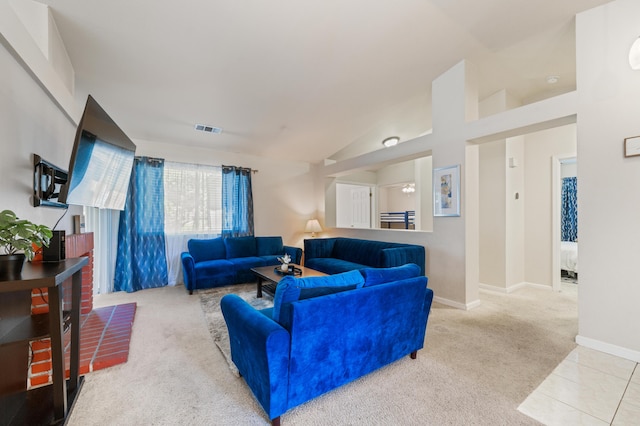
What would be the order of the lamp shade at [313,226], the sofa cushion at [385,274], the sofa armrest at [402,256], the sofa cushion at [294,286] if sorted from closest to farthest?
the sofa cushion at [294,286]
the sofa cushion at [385,274]
the sofa armrest at [402,256]
the lamp shade at [313,226]

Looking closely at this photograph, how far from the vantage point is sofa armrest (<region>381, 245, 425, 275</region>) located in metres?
3.71

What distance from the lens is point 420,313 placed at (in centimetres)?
213

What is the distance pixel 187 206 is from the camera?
192 inches

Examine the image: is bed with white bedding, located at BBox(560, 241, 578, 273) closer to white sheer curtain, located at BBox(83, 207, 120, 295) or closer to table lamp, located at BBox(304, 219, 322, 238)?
table lamp, located at BBox(304, 219, 322, 238)

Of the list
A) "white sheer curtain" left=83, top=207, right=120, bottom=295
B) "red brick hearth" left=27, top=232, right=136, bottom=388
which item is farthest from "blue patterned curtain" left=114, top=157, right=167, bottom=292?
"red brick hearth" left=27, top=232, right=136, bottom=388

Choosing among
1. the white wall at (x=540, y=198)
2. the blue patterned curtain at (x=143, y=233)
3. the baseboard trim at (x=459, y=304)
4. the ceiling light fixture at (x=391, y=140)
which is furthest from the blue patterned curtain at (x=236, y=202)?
the white wall at (x=540, y=198)

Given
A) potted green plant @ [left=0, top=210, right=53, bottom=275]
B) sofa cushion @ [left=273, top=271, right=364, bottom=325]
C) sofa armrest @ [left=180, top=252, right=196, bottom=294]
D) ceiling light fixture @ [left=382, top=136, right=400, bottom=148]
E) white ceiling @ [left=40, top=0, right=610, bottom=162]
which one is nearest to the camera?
potted green plant @ [left=0, top=210, right=53, bottom=275]

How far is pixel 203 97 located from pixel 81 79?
1230 mm

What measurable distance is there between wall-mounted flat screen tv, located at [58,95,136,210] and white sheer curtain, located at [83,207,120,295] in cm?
192

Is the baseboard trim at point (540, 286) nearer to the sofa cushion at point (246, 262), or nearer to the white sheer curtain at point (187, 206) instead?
the sofa cushion at point (246, 262)

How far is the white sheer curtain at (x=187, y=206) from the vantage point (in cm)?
471

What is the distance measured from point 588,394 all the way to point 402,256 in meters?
2.16

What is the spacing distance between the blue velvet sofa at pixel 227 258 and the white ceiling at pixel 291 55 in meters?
1.96

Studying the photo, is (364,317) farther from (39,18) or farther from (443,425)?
(39,18)
